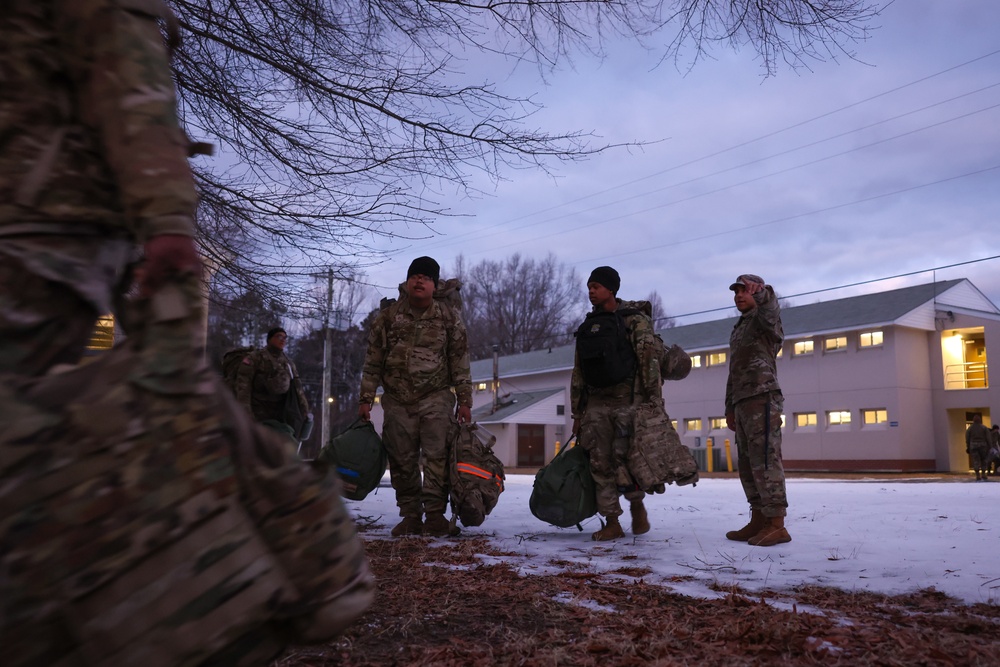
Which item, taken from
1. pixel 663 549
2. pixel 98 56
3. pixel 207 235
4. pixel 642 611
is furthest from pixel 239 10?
pixel 663 549

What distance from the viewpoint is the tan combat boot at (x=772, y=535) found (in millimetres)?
5566

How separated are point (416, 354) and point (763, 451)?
9.87 ft

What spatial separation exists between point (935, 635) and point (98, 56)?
3302mm

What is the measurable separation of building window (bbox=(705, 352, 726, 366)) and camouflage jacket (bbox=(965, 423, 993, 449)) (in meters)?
12.0

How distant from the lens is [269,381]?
918 cm

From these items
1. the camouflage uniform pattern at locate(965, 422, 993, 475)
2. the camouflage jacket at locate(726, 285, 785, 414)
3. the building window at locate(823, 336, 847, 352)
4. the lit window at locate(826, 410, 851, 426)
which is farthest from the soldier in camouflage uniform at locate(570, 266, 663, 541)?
the building window at locate(823, 336, 847, 352)

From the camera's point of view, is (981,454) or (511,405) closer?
(981,454)

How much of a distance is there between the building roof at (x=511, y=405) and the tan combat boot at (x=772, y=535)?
108ft

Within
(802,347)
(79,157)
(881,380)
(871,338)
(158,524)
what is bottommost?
(158,524)

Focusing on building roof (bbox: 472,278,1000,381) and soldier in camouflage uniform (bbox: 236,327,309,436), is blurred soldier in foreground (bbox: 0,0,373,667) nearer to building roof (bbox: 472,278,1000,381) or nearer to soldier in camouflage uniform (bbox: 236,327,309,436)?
soldier in camouflage uniform (bbox: 236,327,309,436)

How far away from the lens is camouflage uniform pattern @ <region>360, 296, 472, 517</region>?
657cm

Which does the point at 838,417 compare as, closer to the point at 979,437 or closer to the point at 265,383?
the point at 979,437

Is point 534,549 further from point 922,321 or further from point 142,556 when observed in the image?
point 922,321

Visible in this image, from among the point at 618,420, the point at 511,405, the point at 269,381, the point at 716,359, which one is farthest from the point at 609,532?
the point at 511,405
